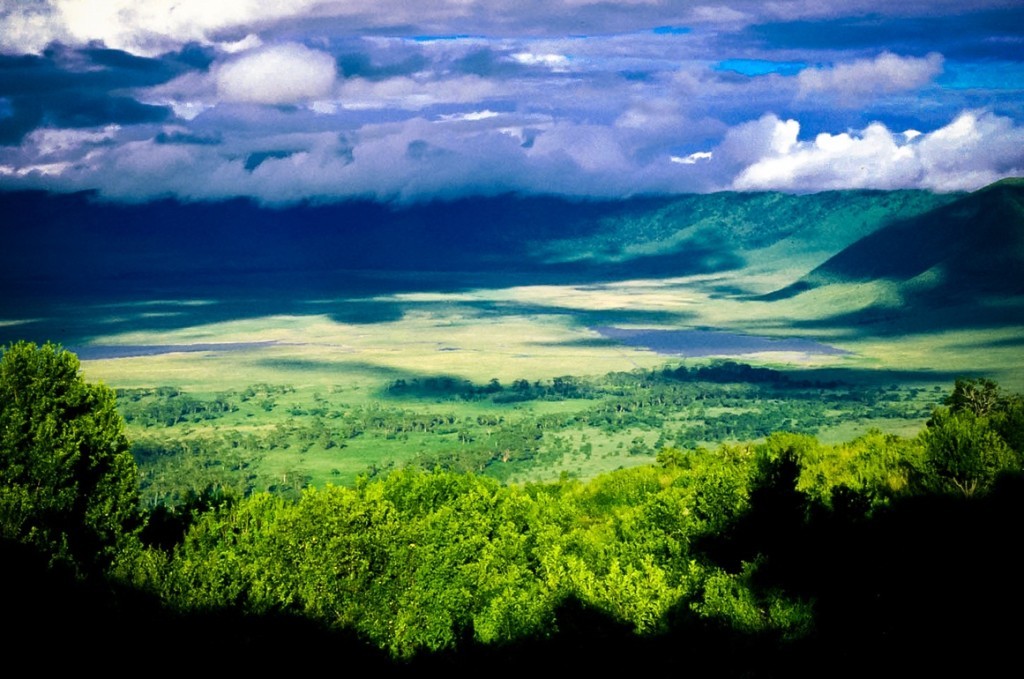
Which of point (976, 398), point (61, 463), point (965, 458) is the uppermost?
point (61, 463)

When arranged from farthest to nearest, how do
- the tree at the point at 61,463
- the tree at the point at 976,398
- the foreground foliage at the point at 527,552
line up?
the tree at the point at 976,398, the tree at the point at 61,463, the foreground foliage at the point at 527,552

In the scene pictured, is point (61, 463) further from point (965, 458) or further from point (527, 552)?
point (965, 458)

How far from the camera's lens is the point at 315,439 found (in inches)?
7451

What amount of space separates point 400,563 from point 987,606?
→ 767 inches

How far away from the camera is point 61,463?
115 ft

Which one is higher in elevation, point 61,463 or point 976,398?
A: point 61,463

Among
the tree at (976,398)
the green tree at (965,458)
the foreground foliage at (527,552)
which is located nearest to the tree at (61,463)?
the foreground foliage at (527,552)

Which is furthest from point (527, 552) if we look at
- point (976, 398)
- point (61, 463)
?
point (976, 398)

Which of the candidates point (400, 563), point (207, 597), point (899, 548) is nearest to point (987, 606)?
point (899, 548)

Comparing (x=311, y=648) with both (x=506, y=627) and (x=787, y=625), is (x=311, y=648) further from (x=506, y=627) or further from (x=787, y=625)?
(x=787, y=625)

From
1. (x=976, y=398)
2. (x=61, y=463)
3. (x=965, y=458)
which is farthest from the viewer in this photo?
(x=976, y=398)

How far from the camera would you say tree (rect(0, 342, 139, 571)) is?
34531mm

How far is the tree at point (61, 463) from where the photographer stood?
34.5 m

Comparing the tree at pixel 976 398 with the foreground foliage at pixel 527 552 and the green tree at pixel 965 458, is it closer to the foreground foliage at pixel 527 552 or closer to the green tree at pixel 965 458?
the green tree at pixel 965 458
